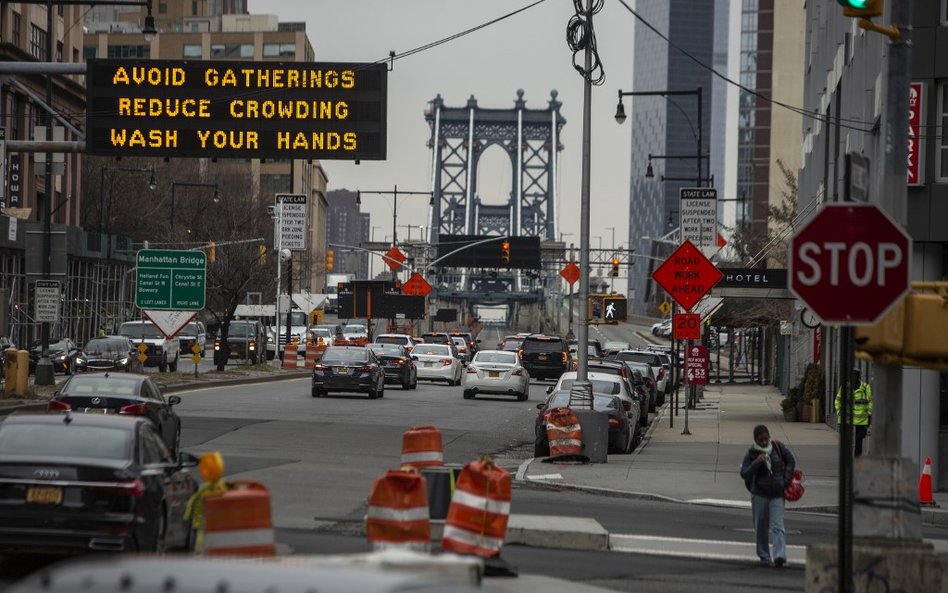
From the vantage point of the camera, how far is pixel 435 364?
54719 mm

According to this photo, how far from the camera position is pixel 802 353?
48.1 meters

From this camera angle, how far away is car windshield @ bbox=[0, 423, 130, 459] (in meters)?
12.9

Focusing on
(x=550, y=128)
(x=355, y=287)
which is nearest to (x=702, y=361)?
(x=355, y=287)

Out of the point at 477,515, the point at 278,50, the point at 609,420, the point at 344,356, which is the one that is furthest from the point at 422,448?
the point at 278,50

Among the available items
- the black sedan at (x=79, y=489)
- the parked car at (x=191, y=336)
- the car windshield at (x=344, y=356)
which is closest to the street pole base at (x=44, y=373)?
the car windshield at (x=344, y=356)

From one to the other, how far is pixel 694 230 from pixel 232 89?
11980mm

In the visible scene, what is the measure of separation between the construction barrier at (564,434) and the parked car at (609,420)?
0.51 meters

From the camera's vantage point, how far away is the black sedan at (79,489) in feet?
40.3

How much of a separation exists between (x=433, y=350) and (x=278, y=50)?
326ft

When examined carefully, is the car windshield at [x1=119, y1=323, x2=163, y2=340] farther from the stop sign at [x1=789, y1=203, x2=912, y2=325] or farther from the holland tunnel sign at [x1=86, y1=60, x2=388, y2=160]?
the stop sign at [x1=789, y1=203, x2=912, y2=325]

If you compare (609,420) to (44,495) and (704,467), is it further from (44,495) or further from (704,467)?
(44,495)

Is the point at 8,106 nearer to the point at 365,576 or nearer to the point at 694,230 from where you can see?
the point at 694,230

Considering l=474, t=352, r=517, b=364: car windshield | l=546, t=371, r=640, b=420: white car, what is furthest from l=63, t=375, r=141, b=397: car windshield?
l=474, t=352, r=517, b=364: car windshield

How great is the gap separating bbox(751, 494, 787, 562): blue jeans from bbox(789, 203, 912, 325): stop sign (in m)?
6.58
